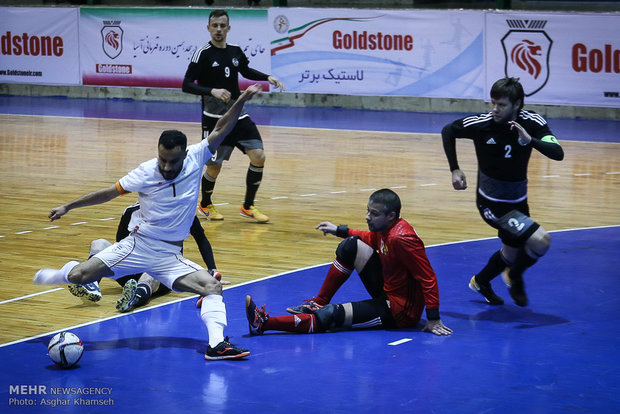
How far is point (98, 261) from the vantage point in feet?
23.0

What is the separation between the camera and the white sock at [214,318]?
672 centimetres

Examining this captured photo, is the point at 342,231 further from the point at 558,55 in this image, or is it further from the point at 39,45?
the point at 39,45

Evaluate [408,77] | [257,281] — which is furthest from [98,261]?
[408,77]

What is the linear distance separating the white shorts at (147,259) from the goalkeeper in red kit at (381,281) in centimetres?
58

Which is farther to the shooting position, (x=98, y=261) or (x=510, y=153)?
(x=510, y=153)

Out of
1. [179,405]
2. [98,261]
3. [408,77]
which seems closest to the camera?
[179,405]

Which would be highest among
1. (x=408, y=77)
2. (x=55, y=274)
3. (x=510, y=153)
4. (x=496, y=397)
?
(x=408, y=77)

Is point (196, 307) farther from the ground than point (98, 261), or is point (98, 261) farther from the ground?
point (98, 261)

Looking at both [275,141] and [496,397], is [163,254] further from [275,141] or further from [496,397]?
[275,141]

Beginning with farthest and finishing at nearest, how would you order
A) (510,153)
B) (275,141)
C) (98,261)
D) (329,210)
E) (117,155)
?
1. (275,141)
2. (117,155)
3. (329,210)
4. (510,153)
5. (98,261)

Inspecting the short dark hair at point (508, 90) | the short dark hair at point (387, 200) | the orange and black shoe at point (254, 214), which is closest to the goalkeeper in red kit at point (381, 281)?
the short dark hair at point (387, 200)

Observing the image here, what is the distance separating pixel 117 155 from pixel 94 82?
29.4 ft

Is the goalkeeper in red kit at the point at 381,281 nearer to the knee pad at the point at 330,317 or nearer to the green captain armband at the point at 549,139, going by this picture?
the knee pad at the point at 330,317

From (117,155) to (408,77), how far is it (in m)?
7.69
